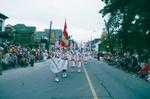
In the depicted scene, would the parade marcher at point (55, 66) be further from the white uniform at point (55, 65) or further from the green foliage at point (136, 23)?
the green foliage at point (136, 23)

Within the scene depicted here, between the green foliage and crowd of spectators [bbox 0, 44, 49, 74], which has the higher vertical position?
the green foliage

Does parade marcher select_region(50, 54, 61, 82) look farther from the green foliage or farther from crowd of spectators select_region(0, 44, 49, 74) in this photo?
the green foliage

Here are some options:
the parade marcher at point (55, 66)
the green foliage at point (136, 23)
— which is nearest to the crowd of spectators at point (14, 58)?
the parade marcher at point (55, 66)

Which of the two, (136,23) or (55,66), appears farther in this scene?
(136,23)

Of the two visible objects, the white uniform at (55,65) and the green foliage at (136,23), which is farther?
the green foliage at (136,23)

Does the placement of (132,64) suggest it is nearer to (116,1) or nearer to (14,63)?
(116,1)

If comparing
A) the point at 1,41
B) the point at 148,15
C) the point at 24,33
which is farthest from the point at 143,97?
the point at 24,33

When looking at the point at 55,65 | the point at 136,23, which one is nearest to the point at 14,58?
the point at 136,23

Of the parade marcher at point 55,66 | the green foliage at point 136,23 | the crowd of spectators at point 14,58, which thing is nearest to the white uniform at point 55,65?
the parade marcher at point 55,66

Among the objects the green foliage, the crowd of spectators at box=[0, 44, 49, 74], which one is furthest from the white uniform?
the green foliage

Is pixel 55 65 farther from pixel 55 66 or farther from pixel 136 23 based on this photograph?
pixel 136 23

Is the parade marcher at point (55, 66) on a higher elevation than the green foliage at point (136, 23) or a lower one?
lower

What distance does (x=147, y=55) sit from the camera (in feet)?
126

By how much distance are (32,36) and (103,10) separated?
173 ft
